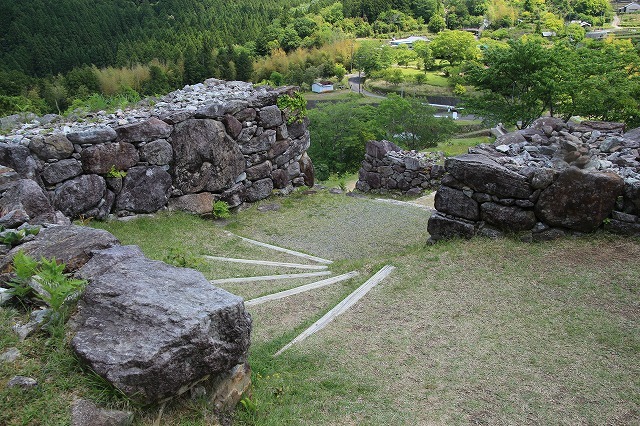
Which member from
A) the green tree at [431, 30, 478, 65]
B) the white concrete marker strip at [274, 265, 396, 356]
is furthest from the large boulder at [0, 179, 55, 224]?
the green tree at [431, 30, 478, 65]

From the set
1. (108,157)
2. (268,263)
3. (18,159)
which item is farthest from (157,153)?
(268,263)

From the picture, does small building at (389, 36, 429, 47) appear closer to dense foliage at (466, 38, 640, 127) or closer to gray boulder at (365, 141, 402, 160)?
dense foliage at (466, 38, 640, 127)

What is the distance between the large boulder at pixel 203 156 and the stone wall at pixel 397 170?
716cm

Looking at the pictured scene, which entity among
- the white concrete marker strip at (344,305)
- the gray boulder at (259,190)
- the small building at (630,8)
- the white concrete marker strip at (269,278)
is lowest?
the small building at (630,8)

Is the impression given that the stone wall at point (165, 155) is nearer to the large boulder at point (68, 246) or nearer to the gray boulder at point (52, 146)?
the gray boulder at point (52, 146)

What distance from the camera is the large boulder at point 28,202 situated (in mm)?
6598

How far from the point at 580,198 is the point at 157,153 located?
794 cm

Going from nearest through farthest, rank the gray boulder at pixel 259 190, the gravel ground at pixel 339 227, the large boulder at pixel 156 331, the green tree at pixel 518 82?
the large boulder at pixel 156 331 → the gravel ground at pixel 339 227 → the gray boulder at pixel 259 190 → the green tree at pixel 518 82

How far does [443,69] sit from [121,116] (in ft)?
224

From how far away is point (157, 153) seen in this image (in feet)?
35.4

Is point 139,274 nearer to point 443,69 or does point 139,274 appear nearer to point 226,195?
point 226,195

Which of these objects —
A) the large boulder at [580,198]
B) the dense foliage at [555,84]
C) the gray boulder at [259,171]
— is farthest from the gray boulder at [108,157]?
the dense foliage at [555,84]

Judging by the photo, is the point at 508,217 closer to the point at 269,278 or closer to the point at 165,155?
the point at 269,278

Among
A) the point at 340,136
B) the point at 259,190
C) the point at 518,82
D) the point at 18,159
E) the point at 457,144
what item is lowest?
the point at 457,144
